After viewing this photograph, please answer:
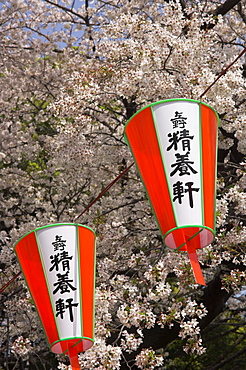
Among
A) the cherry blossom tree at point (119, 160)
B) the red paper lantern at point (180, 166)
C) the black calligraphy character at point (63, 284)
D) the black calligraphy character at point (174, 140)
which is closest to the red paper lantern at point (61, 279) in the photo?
the black calligraphy character at point (63, 284)

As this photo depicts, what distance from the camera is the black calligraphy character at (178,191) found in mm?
3556

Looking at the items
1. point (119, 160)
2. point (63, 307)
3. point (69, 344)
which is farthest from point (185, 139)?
point (119, 160)

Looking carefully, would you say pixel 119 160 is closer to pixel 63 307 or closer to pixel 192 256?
pixel 63 307

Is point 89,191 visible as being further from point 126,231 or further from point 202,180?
point 202,180

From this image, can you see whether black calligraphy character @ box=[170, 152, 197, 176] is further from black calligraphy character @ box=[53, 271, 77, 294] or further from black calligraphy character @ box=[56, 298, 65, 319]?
black calligraphy character @ box=[56, 298, 65, 319]

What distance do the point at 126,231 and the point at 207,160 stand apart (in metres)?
4.36

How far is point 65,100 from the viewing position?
7.38 meters

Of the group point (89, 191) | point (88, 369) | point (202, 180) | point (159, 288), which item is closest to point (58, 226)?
point (202, 180)

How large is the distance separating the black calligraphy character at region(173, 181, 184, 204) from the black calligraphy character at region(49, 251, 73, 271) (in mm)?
1151

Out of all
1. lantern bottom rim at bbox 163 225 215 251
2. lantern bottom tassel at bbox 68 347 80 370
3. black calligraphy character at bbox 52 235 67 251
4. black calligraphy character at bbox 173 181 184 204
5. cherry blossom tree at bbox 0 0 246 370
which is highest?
cherry blossom tree at bbox 0 0 246 370

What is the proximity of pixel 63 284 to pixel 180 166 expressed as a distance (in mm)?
1415

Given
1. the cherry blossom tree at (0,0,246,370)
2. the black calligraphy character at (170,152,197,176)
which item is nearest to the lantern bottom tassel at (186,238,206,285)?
the black calligraphy character at (170,152,197,176)

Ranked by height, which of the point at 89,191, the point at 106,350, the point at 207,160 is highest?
the point at 89,191

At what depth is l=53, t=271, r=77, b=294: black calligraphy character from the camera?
4137mm
